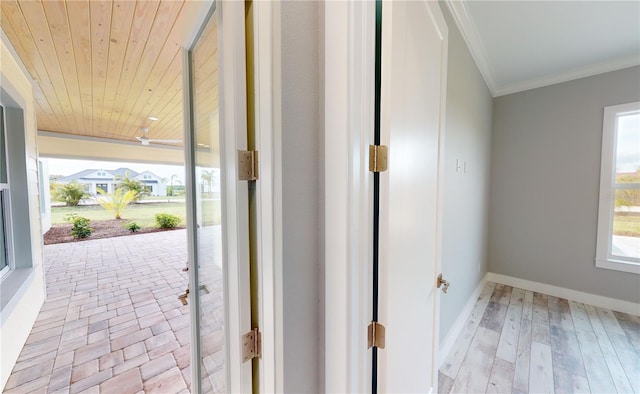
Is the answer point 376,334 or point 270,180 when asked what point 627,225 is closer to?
point 376,334

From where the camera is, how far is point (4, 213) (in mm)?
2238

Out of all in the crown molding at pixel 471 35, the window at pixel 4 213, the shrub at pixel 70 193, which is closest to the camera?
the crown molding at pixel 471 35

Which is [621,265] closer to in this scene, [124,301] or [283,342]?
[283,342]

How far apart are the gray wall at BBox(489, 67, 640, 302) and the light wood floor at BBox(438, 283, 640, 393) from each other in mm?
418

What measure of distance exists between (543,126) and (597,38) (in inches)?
39.5

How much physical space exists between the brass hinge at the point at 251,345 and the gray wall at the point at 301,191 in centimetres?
12

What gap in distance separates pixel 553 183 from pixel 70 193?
970cm

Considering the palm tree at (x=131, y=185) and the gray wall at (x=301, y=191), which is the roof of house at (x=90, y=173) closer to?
the palm tree at (x=131, y=185)

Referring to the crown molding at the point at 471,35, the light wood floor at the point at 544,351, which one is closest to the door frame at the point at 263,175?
the light wood floor at the point at 544,351

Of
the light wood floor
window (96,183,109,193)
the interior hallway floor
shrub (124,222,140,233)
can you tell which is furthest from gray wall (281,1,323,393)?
window (96,183,109,193)

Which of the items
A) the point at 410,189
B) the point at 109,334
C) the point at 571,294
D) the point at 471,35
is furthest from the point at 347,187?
the point at 571,294

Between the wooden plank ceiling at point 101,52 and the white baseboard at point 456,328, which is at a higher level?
the wooden plank ceiling at point 101,52

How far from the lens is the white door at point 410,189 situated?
0.78 m

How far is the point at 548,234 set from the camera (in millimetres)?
2959
